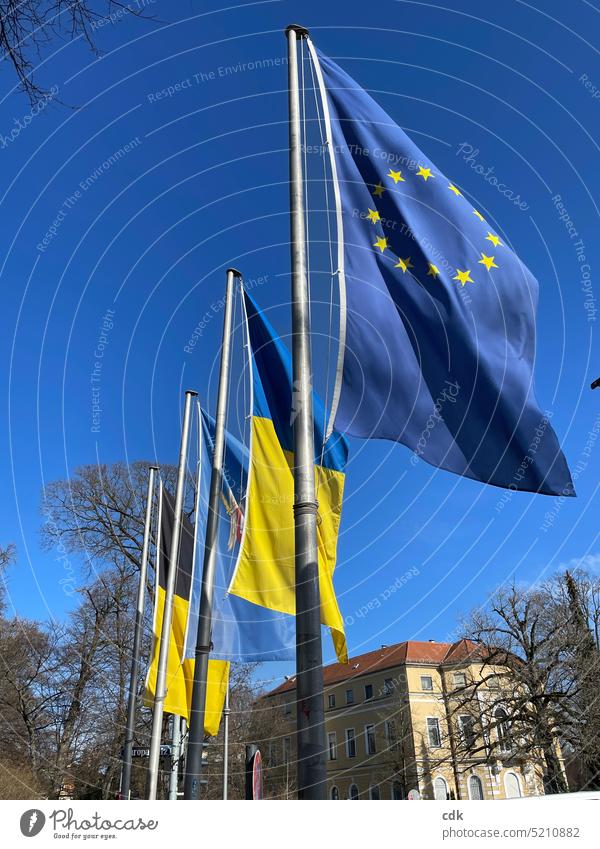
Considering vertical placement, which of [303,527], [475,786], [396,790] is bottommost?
[303,527]

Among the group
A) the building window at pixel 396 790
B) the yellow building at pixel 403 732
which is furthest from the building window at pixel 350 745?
the building window at pixel 396 790

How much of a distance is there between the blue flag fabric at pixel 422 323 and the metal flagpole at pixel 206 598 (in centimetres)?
441

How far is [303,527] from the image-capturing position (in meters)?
5.34

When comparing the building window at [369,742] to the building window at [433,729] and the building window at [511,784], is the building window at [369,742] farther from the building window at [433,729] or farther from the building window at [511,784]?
the building window at [511,784]

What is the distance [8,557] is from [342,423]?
32156 mm

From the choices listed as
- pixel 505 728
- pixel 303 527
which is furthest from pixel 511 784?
pixel 303 527

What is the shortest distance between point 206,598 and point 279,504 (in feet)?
6.95

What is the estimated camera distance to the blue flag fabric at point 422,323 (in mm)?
6441

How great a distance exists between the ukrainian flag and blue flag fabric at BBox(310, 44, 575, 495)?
4.12ft

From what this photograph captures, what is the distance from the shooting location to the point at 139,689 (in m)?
27.7

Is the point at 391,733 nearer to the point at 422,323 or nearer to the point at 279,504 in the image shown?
the point at 279,504

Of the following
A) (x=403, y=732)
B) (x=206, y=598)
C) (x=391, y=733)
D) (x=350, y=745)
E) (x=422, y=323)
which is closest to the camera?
(x=422, y=323)

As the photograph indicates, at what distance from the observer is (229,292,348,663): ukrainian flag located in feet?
24.2
